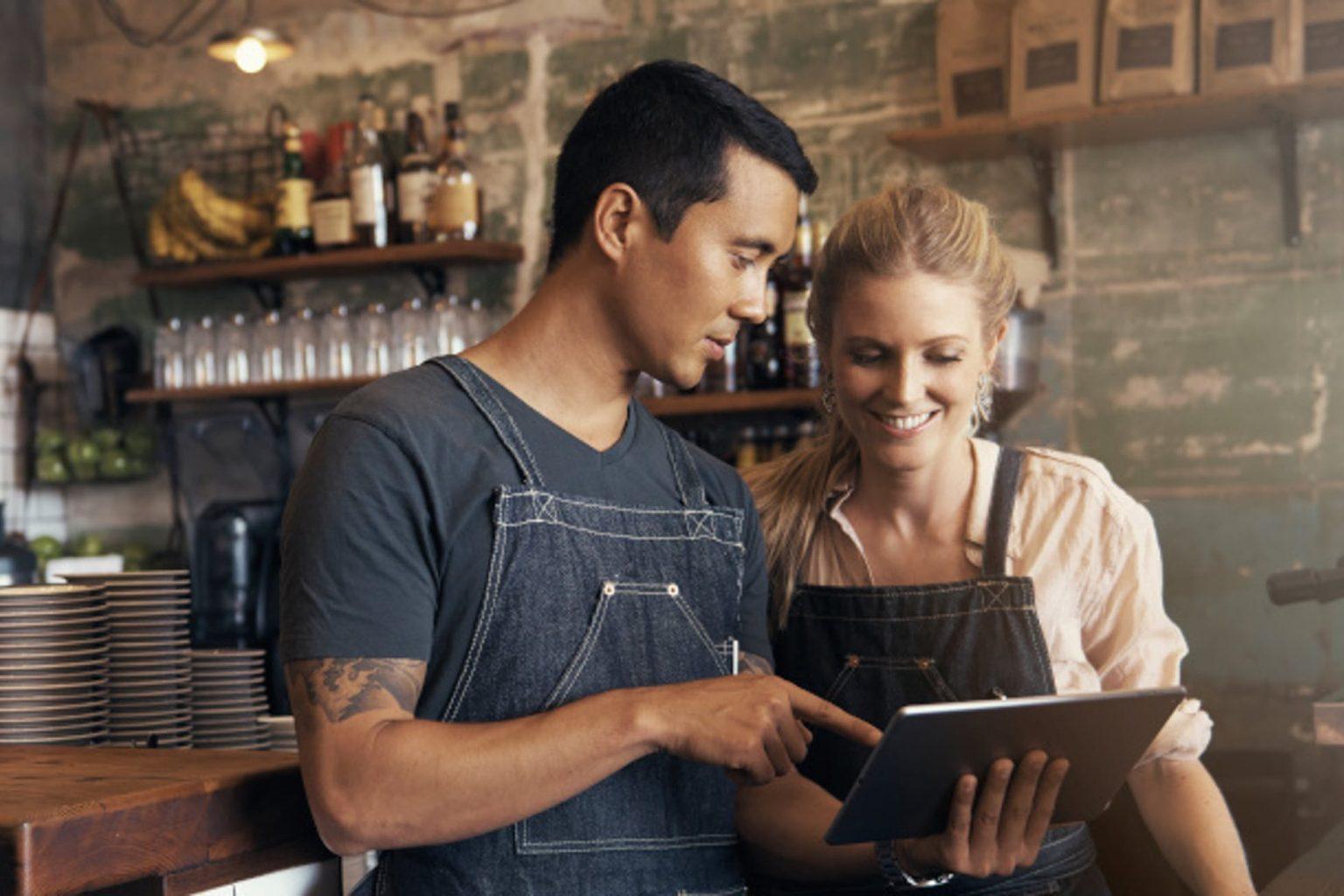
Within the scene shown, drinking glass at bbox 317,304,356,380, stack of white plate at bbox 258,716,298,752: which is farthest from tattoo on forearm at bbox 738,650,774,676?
drinking glass at bbox 317,304,356,380

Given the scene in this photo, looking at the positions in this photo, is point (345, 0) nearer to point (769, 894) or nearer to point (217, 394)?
point (217, 394)

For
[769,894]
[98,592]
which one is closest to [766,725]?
[769,894]

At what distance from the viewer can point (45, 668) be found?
1946mm

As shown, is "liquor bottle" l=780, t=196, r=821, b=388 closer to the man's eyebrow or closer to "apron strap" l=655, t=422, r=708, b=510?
"apron strap" l=655, t=422, r=708, b=510

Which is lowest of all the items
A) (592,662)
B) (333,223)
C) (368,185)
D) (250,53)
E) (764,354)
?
(592,662)

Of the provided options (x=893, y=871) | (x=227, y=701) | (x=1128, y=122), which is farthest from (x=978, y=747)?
(x=1128, y=122)

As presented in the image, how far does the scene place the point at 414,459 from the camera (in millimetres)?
1390

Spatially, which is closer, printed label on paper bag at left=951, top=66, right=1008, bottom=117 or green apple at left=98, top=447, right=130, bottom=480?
printed label on paper bag at left=951, top=66, right=1008, bottom=117

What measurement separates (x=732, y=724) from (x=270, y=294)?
356 centimetres

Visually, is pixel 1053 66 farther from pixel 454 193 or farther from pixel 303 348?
pixel 303 348

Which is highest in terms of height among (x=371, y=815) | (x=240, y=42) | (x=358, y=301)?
(x=240, y=42)

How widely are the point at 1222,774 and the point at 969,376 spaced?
5.88 ft

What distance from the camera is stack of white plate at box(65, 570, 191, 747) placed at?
2.12 metres

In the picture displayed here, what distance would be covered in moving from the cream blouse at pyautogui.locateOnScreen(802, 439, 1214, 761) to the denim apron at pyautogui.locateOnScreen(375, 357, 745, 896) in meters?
0.49
